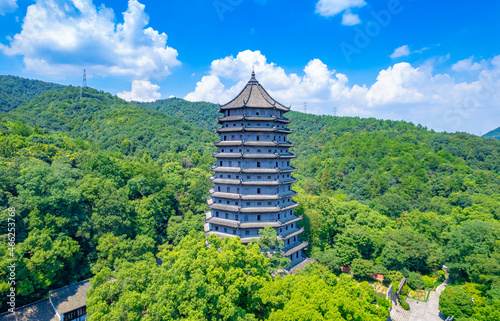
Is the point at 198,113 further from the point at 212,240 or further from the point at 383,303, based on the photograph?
the point at 383,303

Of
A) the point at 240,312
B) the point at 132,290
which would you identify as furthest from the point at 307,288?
the point at 132,290

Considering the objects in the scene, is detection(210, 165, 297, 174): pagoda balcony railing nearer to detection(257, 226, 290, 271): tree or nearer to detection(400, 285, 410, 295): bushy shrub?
detection(257, 226, 290, 271): tree

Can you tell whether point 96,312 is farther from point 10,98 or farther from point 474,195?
point 10,98

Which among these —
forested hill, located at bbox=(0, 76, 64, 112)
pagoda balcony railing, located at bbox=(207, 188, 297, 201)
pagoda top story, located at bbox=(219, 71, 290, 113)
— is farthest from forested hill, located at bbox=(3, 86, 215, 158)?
pagoda balcony railing, located at bbox=(207, 188, 297, 201)

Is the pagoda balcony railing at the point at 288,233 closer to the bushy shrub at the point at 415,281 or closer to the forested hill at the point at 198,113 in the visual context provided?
the bushy shrub at the point at 415,281

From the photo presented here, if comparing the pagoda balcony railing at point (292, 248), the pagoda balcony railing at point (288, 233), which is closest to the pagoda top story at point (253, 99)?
the pagoda balcony railing at point (288, 233)

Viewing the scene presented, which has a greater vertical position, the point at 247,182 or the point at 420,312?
the point at 247,182

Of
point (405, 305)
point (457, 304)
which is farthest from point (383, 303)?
point (457, 304)
